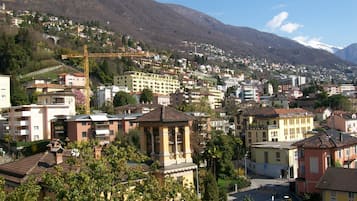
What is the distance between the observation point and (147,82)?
10206 centimetres

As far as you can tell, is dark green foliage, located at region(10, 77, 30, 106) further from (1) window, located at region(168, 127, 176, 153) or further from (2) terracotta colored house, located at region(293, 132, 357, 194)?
(1) window, located at region(168, 127, 176, 153)

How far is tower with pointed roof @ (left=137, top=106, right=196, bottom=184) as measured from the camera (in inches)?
579

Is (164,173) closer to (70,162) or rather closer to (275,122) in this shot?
(70,162)

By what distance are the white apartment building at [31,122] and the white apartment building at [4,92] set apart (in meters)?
8.44

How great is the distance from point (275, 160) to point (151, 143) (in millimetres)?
32741

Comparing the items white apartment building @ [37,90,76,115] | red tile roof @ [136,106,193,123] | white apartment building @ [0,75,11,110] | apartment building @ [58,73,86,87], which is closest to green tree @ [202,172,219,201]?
red tile roof @ [136,106,193,123]

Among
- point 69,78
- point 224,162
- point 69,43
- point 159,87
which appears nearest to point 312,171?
point 224,162

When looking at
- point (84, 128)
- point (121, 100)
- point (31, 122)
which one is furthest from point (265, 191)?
point (121, 100)

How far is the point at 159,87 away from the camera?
106 metres

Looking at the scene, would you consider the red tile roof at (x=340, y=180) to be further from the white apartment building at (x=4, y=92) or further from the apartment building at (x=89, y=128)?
the white apartment building at (x=4, y=92)

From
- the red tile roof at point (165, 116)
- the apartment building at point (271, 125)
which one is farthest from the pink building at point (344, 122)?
the red tile roof at point (165, 116)

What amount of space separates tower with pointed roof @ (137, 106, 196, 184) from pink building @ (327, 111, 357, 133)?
170 feet

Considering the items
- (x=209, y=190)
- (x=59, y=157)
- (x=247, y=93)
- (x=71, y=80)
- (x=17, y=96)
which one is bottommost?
(x=209, y=190)

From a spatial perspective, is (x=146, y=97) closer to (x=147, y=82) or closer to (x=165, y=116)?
(x=147, y=82)
